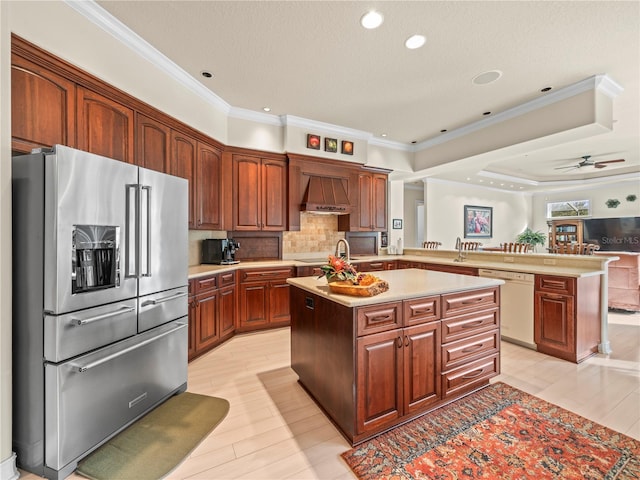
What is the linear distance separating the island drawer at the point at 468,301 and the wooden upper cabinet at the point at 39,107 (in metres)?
2.90

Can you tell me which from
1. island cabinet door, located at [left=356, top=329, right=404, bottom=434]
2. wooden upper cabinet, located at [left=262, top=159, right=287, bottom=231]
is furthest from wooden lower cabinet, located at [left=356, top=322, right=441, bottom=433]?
wooden upper cabinet, located at [left=262, top=159, right=287, bottom=231]

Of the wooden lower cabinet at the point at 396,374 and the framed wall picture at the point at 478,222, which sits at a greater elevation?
the framed wall picture at the point at 478,222

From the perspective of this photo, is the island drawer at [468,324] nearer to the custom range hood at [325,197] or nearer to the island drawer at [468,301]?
the island drawer at [468,301]

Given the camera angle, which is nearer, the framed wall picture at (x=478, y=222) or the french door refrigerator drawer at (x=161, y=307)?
the french door refrigerator drawer at (x=161, y=307)

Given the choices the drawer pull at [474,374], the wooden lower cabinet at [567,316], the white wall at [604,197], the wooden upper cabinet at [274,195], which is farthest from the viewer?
the white wall at [604,197]

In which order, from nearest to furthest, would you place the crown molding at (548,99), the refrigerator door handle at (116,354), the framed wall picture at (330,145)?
the refrigerator door handle at (116,354) < the crown molding at (548,99) < the framed wall picture at (330,145)

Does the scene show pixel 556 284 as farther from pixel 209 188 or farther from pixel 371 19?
pixel 209 188

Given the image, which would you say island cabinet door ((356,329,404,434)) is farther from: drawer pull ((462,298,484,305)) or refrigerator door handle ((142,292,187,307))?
refrigerator door handle ((142,292,187,307))

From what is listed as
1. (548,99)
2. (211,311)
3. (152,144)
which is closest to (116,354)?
(211,311)

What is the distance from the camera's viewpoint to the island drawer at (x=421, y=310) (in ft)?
6.31

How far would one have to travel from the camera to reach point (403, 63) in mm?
2918

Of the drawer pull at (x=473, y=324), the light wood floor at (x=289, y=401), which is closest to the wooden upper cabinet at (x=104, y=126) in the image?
the light wood floor at (x=289, y=401)

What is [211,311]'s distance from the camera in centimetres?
325

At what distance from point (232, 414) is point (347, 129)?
4272 mm
